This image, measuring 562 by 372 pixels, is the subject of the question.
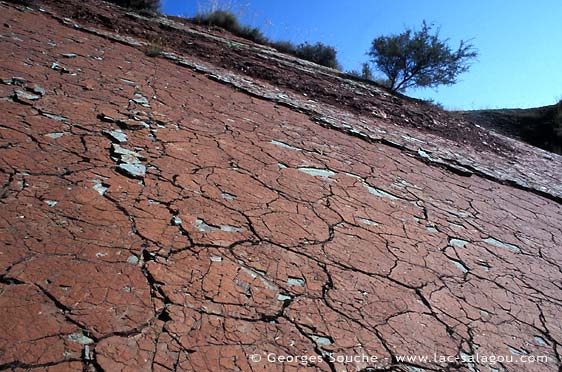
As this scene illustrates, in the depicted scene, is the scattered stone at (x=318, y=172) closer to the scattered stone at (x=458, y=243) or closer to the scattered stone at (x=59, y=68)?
the scattered stone at (x=458, y=243)

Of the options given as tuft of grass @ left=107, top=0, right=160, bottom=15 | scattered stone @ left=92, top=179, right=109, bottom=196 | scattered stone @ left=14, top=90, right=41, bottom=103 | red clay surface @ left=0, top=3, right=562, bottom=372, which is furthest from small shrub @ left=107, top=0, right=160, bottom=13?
scattered stone @ left=92, top=179, right=109, bottom=196

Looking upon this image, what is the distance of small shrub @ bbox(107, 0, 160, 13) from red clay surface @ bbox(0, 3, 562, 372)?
426 cm

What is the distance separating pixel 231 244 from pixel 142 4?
729 centimetres

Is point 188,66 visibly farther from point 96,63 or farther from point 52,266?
point 52,266

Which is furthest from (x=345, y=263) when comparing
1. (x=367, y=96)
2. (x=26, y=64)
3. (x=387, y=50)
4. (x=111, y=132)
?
(x=387, y=50)

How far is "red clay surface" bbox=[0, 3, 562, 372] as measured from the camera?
3.86 ft

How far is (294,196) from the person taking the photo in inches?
89.0

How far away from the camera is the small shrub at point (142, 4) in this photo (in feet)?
23.4

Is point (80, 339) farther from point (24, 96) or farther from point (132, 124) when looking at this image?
point (24, 96)

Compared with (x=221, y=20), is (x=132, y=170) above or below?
below

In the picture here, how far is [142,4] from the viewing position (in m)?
7.32

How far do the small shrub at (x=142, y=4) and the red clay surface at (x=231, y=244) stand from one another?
4.26m

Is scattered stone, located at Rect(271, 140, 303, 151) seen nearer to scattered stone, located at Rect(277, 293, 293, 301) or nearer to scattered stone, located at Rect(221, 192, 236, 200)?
scattered stone, located at Rect(221, 192, 236, 200)

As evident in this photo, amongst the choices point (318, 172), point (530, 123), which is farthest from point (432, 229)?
point (530, 123)
